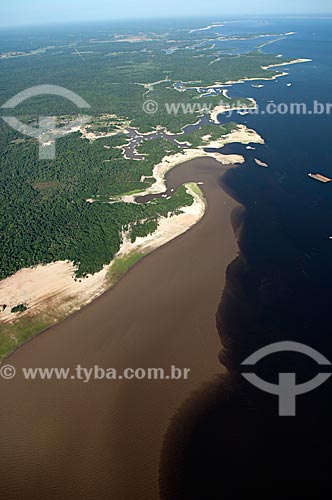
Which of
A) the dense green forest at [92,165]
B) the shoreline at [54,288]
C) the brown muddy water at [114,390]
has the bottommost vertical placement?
the brown muddy water at [114,390]

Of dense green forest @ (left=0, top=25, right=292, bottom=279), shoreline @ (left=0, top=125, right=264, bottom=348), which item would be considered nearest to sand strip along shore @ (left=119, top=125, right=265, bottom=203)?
dense green forest @ (left=0, top=25, right=292, bottom=279)

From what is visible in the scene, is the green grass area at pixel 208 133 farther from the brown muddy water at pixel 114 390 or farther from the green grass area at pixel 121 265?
the brown muddy water at pixel 114 390

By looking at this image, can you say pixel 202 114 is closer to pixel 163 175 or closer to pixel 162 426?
pixel 163 175

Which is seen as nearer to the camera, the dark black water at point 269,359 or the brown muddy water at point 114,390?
the dark black water at point 269,359

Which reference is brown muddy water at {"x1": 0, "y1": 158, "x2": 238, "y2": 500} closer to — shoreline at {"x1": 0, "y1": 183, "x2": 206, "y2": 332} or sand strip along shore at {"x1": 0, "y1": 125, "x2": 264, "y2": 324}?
shoreline at {"x1": 0, "y1": 183, "x2": 206, "y2": 332}

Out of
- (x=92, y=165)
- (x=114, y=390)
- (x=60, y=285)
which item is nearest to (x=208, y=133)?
(x=92, y=165)

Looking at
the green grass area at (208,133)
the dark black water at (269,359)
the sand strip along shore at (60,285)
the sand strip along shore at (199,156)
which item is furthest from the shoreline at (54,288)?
the green grass area at (208,133)
